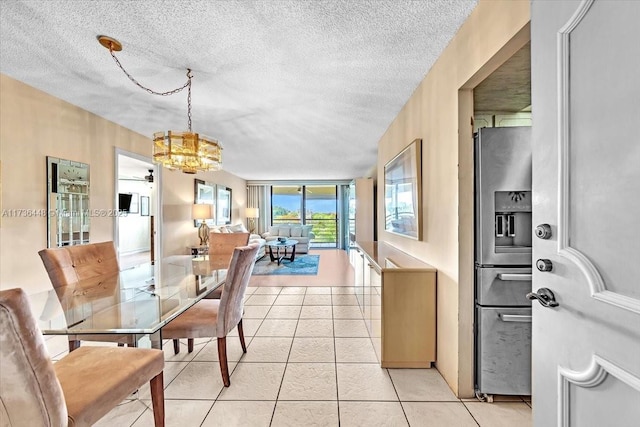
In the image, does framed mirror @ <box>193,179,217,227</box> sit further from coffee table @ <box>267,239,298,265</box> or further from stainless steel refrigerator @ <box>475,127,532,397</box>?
stainless steel refrigerator @ <box>475,127,532,397</box>

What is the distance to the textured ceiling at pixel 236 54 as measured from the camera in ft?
5.52

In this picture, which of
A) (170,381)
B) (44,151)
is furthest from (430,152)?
(44,151)

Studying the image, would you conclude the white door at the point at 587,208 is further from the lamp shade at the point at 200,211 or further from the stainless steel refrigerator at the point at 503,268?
the lamp shade at the point at 200,211

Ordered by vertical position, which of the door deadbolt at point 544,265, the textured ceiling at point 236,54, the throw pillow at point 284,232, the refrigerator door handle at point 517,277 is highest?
the textured ceiling at point 236,54

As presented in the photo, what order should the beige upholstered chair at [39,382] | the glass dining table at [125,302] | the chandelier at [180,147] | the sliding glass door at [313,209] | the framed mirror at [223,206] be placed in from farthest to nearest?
the sliding glass door at [313,209]
the framed mirror at [223,206]
the chandelier at [180,147]
the glass dining table at [125,302]
the beige upholstered chair at [39,382]

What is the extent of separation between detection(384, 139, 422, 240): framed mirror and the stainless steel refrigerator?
676mm

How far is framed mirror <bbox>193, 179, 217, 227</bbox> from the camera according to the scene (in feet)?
20.1

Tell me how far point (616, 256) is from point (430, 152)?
68.0 inches

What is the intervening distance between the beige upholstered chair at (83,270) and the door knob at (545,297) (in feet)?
6.65

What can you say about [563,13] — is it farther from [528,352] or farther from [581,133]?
[528,352]

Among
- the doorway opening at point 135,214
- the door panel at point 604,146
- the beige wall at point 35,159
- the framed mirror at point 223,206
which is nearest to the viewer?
the door panel at point 604,146

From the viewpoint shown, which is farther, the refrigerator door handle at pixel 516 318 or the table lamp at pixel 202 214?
the table lamp at pixel 202 214

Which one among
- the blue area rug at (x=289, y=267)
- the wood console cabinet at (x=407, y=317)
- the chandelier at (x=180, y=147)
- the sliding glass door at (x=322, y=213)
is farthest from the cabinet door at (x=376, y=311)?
the sliding glass door at (x=322, y=213)

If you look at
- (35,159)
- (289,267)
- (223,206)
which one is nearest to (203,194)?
(223,206)
